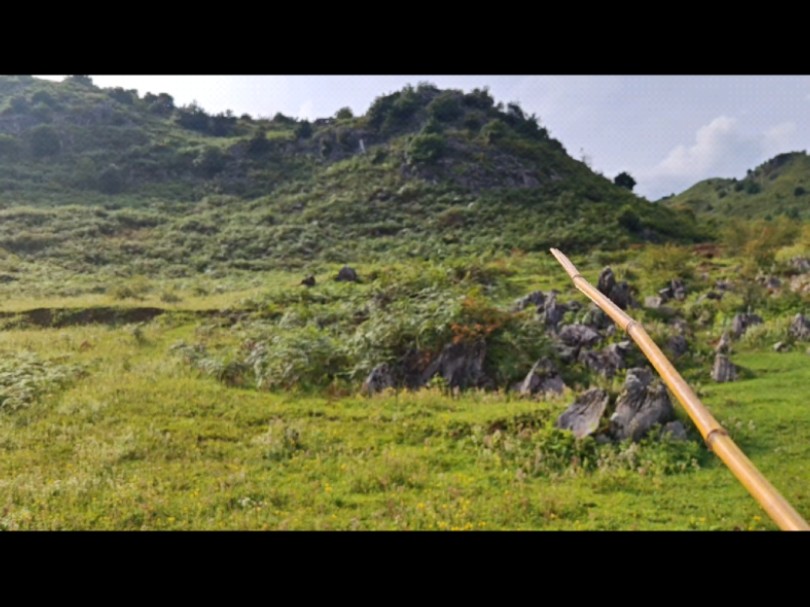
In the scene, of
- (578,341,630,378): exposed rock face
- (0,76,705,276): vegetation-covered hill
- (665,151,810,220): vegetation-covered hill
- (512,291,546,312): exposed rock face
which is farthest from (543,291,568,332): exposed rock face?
(665,151,810,220): vegetation-covered hill

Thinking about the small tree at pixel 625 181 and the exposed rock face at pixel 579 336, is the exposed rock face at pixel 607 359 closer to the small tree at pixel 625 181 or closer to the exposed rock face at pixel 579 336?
the exposed rock face at pixel 579 336

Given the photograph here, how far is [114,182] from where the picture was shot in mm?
35188

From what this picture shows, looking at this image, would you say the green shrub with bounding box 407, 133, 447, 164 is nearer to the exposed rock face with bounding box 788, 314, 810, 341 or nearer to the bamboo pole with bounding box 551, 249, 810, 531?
the exposed rock face with bounding box 788, 314, 810, 341

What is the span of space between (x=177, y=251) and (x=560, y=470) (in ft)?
71.4

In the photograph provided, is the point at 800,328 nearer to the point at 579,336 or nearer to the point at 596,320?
the point at 596,320

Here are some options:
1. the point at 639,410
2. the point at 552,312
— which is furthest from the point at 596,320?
the point at 639,410

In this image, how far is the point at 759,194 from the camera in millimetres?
36656

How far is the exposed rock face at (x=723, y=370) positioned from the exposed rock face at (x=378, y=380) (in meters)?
4.74

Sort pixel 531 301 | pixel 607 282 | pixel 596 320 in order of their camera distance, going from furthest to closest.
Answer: pixel 531 301 → pixel 607 282 → pixel 596 320

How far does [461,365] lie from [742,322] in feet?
18.9
